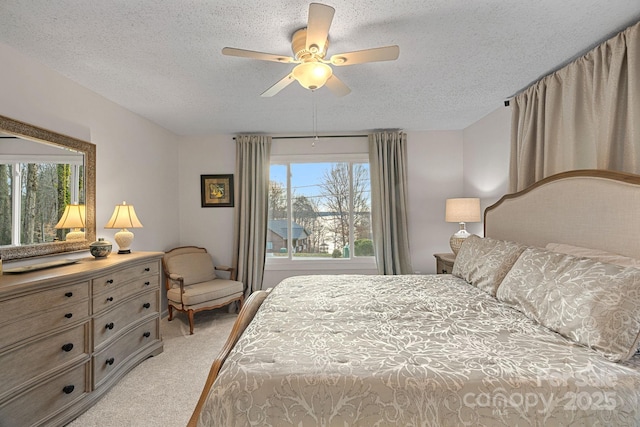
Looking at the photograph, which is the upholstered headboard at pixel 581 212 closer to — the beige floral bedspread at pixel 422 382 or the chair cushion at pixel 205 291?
the beige floral bedspread at pixel 422 382

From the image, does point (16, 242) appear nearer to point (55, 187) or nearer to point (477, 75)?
point (55, 187)

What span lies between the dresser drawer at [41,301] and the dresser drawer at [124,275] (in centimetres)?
10

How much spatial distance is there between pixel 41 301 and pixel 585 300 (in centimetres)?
293

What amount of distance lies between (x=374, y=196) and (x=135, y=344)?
126 inches

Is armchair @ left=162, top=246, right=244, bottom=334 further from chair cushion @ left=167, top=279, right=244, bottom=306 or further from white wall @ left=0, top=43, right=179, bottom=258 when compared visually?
white wall @ left=0, top=43, right=179, bottom=258

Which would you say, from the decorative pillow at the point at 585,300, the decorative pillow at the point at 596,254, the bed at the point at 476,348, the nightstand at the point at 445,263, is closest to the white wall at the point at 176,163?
the nightstand at the point at 445,263

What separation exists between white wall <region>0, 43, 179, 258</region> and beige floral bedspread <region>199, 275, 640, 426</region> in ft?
8.00

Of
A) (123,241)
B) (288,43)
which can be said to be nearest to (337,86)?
(288,43)

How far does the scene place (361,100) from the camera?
2955 millimetres

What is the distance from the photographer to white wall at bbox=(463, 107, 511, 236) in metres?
3.13

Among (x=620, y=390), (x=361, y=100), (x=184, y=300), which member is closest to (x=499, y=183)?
(x=361, y=100)

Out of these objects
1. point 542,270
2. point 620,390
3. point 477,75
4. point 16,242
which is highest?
point 477,75

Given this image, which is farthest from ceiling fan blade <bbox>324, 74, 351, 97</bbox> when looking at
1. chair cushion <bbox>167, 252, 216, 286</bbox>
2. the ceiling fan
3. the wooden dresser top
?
chair cushion <bbox>167, 252, 216, 286</bbox>

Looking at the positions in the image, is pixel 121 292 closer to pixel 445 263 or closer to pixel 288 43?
pixel 288 43
